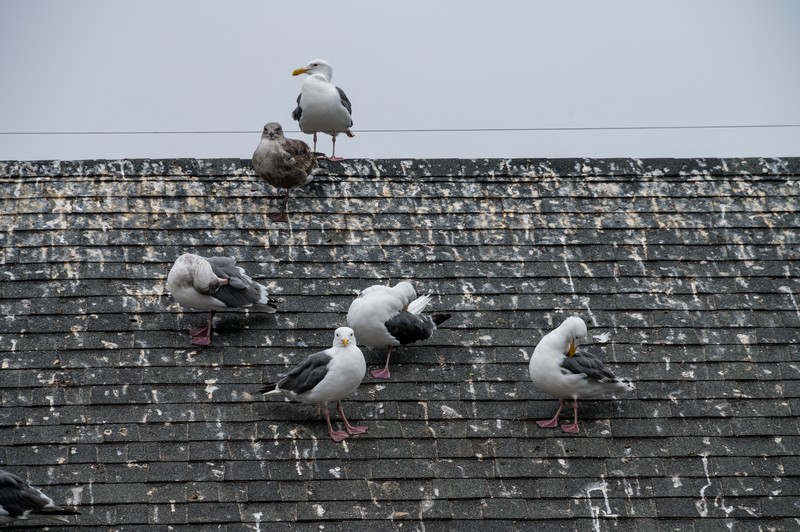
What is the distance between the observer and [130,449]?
8195 millimetres

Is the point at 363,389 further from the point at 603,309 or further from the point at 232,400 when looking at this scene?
the point at 603,309

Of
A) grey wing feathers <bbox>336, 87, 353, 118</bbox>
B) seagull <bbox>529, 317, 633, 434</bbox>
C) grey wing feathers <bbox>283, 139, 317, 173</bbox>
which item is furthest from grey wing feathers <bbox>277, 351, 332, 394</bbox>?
grey wing feathers <bbox>336, 87, 353, 118</bbox>

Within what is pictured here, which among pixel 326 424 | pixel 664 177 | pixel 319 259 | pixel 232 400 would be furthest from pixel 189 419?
pixel 664 177

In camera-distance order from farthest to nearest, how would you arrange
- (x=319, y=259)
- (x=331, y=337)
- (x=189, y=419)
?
Answer: (x=319, y=259) → (x=331, y=337) → (x=189, y=419)

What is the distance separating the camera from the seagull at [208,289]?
30.0 feet

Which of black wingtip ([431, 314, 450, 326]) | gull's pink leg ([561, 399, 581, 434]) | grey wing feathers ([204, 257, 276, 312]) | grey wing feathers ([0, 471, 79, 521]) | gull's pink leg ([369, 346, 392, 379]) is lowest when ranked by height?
grey wing feathers ([0, 471, 79, 521])

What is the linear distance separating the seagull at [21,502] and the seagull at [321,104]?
16.9ft

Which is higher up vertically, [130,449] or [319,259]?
[319,259]

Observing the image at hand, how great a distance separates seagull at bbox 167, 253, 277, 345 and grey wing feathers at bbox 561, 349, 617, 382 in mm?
2313

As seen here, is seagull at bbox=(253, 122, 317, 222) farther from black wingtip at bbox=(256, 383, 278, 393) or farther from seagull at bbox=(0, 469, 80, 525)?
seagull at bbox=(0, 469, 80, 525)

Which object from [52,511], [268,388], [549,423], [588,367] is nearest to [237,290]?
[268,388]

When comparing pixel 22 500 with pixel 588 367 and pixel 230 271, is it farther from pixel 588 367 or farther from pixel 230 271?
pixel 588 367

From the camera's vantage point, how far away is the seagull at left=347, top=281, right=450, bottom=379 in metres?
8.96

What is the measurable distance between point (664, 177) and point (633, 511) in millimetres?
4081
